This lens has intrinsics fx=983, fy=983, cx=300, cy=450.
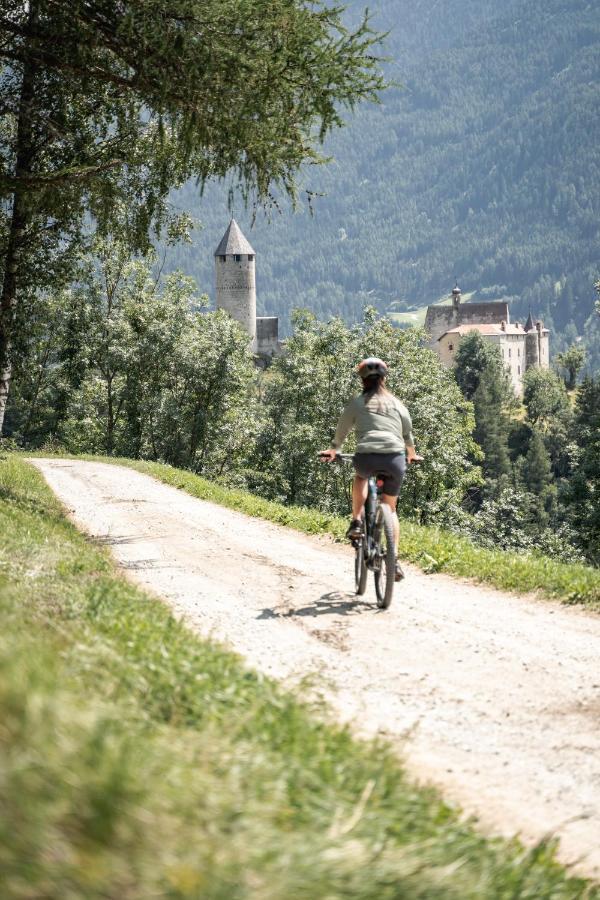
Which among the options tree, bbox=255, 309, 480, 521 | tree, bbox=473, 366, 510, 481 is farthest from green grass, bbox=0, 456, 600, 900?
tree, bbox=473, 366, 510, 481

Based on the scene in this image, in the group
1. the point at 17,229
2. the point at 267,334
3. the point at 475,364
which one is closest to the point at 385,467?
the point at 17,229

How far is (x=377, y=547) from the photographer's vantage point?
9.02m

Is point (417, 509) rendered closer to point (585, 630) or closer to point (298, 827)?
point (585, 630)

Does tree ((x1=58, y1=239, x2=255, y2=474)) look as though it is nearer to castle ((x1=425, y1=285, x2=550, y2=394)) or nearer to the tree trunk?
the tree trunk

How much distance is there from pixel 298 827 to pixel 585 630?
5.69 m

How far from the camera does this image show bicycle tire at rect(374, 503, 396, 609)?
8711 mm

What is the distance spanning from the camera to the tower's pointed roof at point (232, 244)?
139 m

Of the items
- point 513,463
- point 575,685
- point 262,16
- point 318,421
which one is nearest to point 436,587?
point 575,685

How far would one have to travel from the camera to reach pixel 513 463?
378 feet

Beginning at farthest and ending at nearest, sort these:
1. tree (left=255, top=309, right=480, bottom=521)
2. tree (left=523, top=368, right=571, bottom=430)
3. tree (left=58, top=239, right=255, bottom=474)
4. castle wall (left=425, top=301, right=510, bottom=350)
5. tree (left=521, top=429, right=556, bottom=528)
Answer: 1. castle wall (left=425, top=301, right=510, bottom=350)
2. tree (left=523, top=368, right=571, bottom=430)
3. tree (left=521, top=429, right=556, bottom=528)
4. tree (left=58, top=239, right=255, bottom=474)
5. tree (left=255, top=309, right=480, bottom=521)

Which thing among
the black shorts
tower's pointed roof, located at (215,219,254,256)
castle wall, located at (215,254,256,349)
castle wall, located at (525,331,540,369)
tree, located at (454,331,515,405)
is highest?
tower's pointed roof, located at (215,219,254,256)

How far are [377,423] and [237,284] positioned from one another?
435 feet

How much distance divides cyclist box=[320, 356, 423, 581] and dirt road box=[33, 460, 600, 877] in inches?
39.3

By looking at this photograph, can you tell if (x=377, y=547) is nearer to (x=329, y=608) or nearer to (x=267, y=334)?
(x=329, y=608)
